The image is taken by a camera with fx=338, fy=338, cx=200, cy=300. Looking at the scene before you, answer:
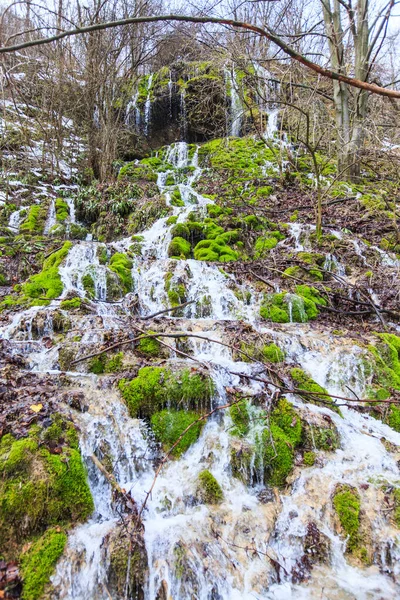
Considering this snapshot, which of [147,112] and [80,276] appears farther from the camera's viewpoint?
[147,112]

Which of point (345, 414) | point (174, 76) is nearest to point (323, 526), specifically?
point (345, 414)

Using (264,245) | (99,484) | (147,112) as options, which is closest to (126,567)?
(99,484)

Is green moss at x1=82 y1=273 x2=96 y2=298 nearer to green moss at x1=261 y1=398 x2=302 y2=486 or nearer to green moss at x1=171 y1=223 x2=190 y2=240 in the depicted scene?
green moss at x1=171 y1=223 x2=190 y2=240

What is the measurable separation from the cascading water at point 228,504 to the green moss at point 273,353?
0.45ft

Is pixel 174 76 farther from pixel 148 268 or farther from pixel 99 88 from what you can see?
pixel 148 268

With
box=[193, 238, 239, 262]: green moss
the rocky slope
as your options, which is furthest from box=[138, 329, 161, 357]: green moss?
box=[193, 238, 239, 262]: green moss

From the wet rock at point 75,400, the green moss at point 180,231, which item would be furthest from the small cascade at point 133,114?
the wet rock at point 75,400

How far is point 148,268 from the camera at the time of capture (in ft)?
25.7

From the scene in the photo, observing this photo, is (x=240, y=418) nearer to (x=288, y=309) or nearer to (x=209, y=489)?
(x=209, y=489)

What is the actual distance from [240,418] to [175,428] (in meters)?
0.75

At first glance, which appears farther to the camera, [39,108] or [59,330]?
[39,108]

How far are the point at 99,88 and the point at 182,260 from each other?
9618 mm

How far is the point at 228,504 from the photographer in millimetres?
3262

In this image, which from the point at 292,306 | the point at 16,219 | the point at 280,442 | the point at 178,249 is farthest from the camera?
the point at 16,219
